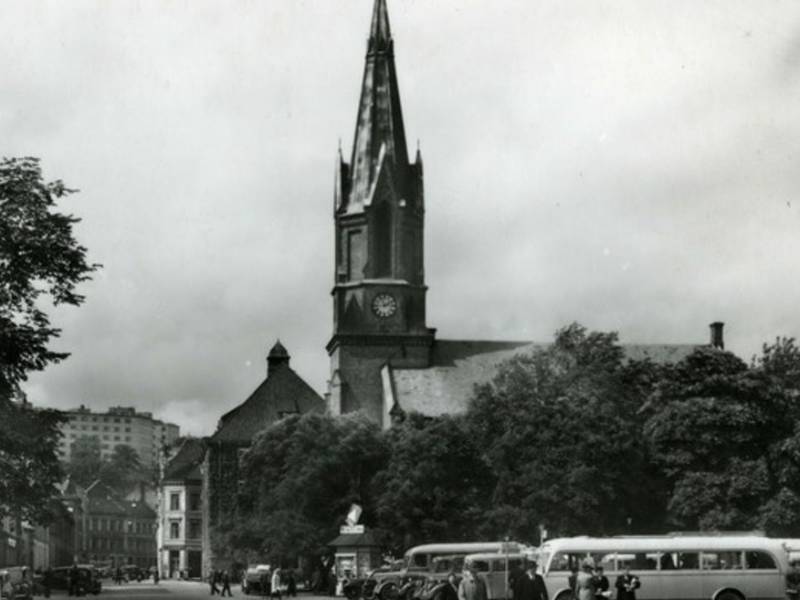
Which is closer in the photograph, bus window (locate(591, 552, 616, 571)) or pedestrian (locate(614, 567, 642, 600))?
pedestrian (locate(614, 567, 642, 600))

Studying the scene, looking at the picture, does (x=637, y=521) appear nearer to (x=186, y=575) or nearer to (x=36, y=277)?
(x=36, y=277)

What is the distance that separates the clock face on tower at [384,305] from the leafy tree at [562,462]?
26020 mm

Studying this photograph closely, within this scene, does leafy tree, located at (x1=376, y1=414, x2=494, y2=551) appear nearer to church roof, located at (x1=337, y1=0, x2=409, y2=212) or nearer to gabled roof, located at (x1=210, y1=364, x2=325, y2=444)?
church roof, located at (x1=337, y1=0, x2=409, y2=212)

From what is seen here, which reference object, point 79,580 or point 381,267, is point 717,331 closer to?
point 381,267

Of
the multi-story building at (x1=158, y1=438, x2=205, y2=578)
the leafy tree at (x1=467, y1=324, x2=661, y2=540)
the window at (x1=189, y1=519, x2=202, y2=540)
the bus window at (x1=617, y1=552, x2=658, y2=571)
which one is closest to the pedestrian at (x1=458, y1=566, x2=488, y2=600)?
the bus window at (x1=617, y1=552, x2=658, y2=571)

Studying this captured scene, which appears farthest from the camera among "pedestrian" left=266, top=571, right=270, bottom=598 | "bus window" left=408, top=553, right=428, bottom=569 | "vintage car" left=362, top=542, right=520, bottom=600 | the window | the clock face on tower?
the window

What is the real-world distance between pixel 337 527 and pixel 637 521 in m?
16.7

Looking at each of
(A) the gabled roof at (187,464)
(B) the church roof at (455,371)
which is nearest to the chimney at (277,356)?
(A) the gabled roof at (187,464)

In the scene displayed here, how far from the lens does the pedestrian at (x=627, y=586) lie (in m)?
36.2

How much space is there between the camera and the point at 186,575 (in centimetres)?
13200

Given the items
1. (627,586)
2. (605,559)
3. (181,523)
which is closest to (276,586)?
(605,559)

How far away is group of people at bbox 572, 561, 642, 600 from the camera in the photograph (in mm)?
28797

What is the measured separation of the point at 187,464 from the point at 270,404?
36139 millimetres

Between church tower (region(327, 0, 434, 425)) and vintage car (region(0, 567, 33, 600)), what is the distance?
1547 inches
